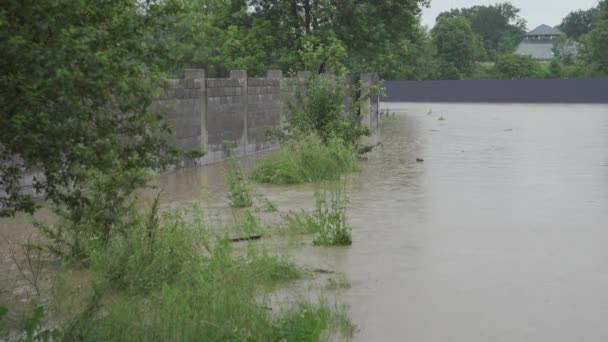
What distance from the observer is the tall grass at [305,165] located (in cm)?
1507

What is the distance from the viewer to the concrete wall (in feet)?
57.7

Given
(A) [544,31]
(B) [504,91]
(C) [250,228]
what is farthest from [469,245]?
(A) [544,31]

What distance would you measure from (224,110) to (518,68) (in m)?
67.9

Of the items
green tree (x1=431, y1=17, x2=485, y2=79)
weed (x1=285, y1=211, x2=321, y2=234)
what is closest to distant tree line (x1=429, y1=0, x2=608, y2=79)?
green tree (x1=431, y1=17, x2=485, y2=79)

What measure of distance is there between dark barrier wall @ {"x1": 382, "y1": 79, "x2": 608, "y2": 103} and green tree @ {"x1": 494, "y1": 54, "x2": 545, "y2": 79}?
682 inches

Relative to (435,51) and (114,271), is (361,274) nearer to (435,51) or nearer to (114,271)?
(114,271)

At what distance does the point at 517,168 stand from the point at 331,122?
3.57m

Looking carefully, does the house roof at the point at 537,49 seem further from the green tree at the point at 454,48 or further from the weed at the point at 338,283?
the weed at the point at 338,283

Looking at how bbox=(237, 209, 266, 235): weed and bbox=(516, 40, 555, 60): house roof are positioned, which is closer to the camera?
bbox=(237, 209, 266, 235): weed

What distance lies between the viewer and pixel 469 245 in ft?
30.6

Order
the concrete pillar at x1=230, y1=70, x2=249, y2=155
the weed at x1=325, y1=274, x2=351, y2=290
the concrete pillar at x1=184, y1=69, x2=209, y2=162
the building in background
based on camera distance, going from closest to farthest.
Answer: the weed at x1=325, y1=274, x2=351, y2=290 < the concrete pillar at x1=184, y1=69, x2=209, y2=162 < the concrete pillar at x1=230, y1=70, x2=249, y2=155 < the building in background

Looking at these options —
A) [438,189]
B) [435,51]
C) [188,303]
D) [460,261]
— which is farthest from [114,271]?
[435,51]

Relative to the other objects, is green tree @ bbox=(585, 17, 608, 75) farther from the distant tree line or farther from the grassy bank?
the grassy bank

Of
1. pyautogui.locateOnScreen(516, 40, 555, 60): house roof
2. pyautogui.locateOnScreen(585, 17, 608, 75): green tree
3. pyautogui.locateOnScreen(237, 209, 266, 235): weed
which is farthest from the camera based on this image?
pyautogui.locateOnScreen(516, 40, 555, 60): house roof
